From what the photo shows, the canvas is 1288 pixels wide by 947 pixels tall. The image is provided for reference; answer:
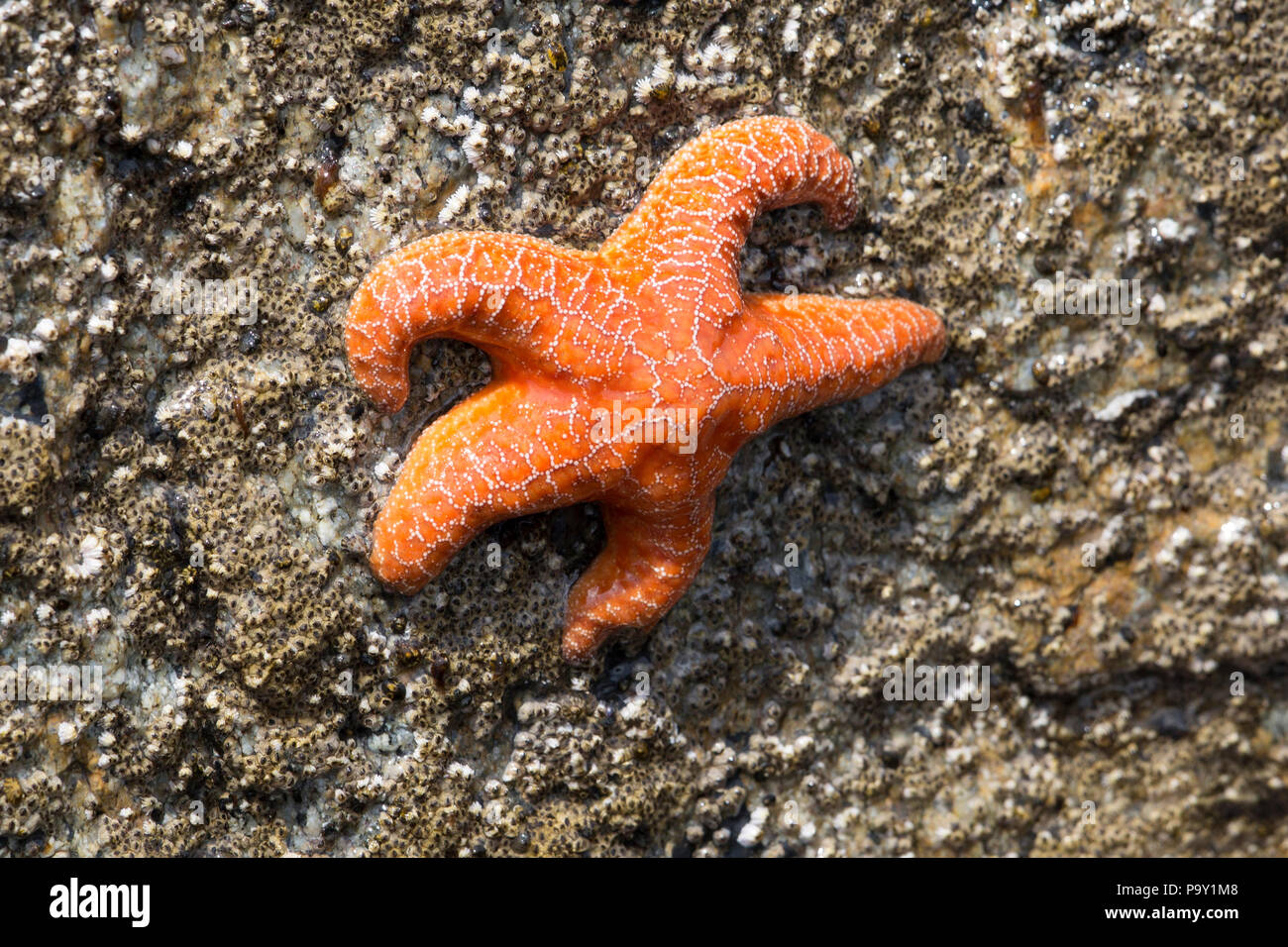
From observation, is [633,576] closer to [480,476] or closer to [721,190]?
[480,476]

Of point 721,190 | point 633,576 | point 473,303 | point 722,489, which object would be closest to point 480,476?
point 473,303

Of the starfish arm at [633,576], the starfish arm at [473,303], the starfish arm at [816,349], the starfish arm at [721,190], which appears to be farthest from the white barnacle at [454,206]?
the starfish arm at [633,576]

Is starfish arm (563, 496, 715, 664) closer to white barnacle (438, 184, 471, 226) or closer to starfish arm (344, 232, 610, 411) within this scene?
starfish arm (344, 232, 610, 411)

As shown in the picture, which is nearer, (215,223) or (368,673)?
(215,223)

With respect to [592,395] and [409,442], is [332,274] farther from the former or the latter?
[592,395]

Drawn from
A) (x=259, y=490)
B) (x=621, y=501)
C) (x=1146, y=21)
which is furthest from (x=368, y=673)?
(x=1146, y=21)
